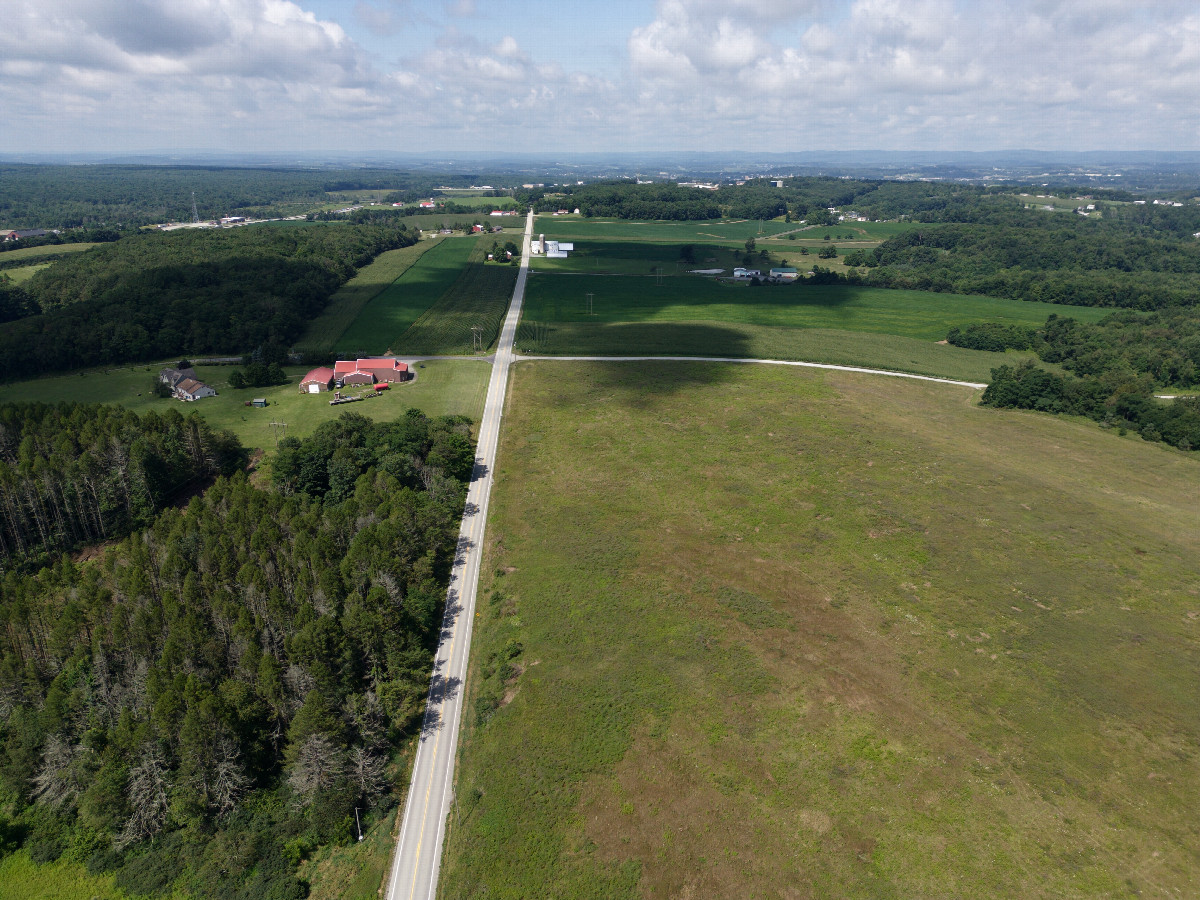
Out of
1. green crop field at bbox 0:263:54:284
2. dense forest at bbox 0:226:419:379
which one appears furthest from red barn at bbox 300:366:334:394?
green crop field at bbox 0:263:54:284

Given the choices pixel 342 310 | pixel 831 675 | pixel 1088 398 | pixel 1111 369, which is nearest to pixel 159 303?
pixel 342 310

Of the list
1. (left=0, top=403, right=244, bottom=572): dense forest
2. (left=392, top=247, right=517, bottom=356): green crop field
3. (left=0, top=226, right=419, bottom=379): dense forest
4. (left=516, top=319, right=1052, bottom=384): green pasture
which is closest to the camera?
(left=0, top=403, right=244, bottom=572): dense forest

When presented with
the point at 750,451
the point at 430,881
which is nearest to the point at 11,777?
the point at 430,881

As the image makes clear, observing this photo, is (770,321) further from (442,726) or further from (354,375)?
(442,726)

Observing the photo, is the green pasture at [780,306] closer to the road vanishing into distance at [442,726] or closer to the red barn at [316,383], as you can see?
the red barn at [316,383]

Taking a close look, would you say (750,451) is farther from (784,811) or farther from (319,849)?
(319,849)

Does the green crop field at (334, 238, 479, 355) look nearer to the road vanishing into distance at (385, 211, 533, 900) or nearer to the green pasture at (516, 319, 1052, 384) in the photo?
the green pasture at (516, 319, 1052, 384)

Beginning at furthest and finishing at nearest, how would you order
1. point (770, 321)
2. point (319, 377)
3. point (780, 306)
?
1. point (780, 306)
2. point (770, 321)
3. point (319, 377)
